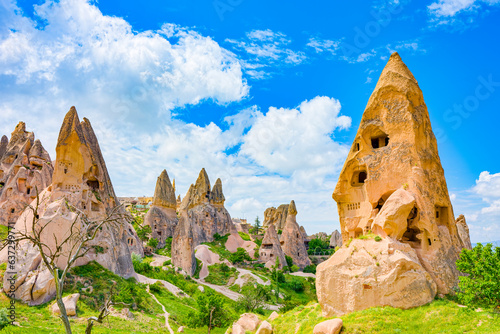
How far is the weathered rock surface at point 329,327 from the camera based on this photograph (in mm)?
16609

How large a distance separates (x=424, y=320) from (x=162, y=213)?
5812 cm

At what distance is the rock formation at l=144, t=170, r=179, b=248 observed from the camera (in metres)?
65.7

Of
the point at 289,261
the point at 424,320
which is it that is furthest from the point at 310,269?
the point at 424,320

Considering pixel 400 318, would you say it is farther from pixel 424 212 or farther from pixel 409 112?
pixel 409 112

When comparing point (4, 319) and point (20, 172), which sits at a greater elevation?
point (20, 172)

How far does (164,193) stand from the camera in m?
69.5

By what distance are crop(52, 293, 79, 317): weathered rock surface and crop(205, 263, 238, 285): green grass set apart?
2761 centimetres

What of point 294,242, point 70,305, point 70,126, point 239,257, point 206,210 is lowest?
point 70,305

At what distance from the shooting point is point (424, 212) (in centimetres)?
1973

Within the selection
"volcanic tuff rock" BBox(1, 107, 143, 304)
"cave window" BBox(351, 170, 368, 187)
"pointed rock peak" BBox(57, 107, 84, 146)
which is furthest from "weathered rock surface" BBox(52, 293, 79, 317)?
"cave window" BBox(351, 170, 368, 187)

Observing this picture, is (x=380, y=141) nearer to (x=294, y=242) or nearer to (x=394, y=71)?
(x=394, y=71)

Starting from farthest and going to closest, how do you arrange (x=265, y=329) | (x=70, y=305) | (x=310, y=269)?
(x=310, y=269) → (x=70, y=305) → (x=265, y=329)

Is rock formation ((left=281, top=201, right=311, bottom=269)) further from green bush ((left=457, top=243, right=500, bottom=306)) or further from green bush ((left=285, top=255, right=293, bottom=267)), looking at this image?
green bush ((left=457, top=243, right=500, bottom=306))

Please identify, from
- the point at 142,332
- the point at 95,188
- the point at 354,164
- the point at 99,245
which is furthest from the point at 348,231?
the point at 95,188
